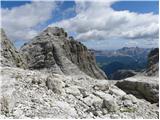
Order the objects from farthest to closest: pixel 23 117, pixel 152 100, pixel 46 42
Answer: pixel 46 42 → pixel 152 100 → pixel 23 117

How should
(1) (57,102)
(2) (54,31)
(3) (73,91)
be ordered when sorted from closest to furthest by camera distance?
(1) (57,102) → (3) (73,91) → (2) (54,31)

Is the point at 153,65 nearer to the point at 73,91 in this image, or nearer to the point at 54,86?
the point at 73,91

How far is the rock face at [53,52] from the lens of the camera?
67.9 metres

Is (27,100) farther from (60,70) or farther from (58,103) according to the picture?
(60,70)

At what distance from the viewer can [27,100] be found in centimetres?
1464

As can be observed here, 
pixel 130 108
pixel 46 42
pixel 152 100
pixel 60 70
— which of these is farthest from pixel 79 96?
pixel 46 42

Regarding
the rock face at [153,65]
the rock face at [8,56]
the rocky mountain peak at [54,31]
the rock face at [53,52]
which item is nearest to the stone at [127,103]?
the rock face at [8,56]

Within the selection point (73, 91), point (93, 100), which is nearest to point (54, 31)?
point (73, 91)

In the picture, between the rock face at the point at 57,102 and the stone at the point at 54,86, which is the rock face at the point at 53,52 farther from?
the stone at the point at 54,86

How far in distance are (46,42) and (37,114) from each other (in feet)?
200

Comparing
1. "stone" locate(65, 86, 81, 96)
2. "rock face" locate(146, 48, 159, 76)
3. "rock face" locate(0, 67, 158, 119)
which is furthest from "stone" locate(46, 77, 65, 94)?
"rock face" locate(146, 48, 159, 76)

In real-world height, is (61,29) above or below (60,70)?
above

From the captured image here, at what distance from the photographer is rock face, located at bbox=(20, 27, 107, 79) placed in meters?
67.9

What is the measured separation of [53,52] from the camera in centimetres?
7350
